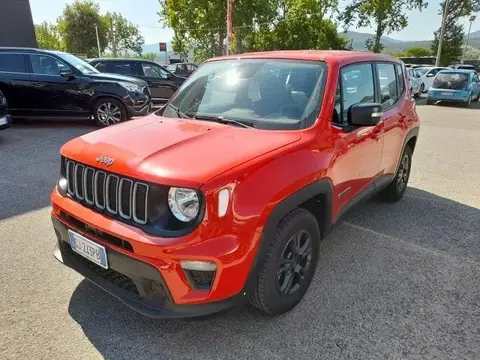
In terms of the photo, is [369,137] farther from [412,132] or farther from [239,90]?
[412,132]

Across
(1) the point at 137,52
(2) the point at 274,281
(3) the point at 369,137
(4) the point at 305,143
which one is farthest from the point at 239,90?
(1) the point at 137,52

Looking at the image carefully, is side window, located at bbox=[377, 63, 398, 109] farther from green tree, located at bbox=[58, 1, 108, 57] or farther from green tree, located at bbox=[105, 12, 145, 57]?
green tree, located at bbox=[105, 12, 145, 57]

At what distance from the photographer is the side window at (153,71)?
11.7m

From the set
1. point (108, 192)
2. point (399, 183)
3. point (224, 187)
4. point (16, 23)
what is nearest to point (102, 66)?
point (16, 23)

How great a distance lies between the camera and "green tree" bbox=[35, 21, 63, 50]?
62312 mm

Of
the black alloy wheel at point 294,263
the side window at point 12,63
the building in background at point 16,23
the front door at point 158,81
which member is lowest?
the black alloy wheel at point 294,263

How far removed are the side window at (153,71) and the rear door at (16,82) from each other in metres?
3.83

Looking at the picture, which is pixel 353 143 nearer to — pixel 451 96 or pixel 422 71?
pixel 451 96

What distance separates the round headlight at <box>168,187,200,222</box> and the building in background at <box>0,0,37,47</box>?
680 inches

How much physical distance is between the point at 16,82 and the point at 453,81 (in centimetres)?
1589

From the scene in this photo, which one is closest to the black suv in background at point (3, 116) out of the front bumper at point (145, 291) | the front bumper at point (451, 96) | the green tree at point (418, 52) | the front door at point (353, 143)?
the front bumper at point (145, 291)

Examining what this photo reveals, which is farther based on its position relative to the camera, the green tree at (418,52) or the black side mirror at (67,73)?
the green tree at (418,52)

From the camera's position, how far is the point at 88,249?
7.39 feet

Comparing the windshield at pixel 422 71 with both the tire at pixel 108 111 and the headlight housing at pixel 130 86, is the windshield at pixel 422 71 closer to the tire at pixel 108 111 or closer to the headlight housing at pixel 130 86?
the headlight housing at pixel 130 86
